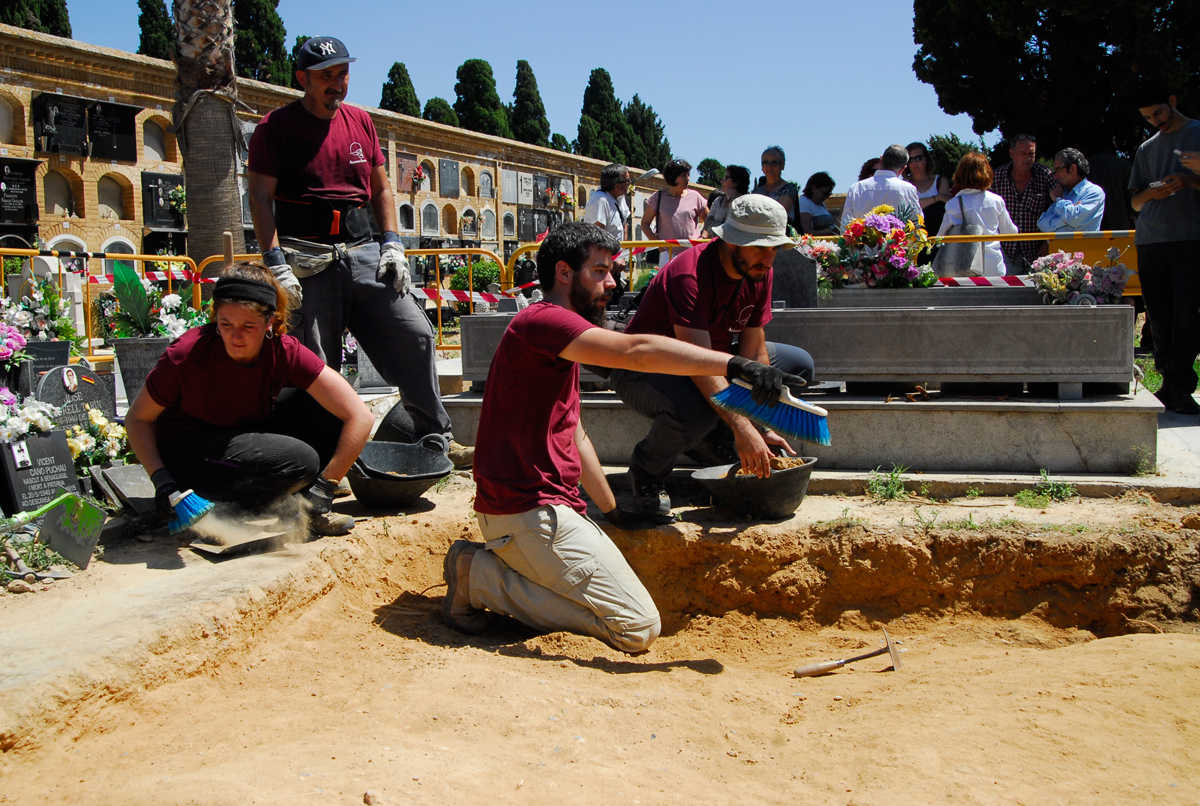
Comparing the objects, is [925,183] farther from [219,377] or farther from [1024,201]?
[219,377]

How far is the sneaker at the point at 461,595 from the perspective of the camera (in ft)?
13.3

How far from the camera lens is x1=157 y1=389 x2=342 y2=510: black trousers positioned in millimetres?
4281

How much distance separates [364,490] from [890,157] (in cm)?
538

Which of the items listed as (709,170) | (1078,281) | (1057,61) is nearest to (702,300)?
(1078,281)

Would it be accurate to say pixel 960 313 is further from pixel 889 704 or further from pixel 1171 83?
pixel 1171 83

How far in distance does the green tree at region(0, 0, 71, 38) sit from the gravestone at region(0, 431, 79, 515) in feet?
76.3

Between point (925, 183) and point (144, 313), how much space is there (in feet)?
24.1

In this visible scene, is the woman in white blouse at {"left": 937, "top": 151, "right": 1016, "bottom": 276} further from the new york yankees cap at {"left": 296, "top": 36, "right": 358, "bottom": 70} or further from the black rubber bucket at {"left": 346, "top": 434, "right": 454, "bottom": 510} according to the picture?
the new york yankees cap at {"left": 296, "top": 36, "right": 358, "bottom": 70}

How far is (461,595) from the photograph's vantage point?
13.3 ft

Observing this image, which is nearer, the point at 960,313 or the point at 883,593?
the point at 883,593

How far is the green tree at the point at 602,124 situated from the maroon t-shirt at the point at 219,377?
46520 mm

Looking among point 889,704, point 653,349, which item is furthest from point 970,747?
point 653,349

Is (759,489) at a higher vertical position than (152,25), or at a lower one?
lower

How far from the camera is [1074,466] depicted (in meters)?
5.18
